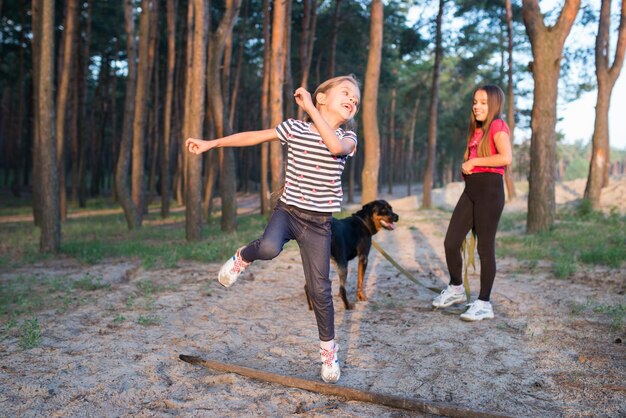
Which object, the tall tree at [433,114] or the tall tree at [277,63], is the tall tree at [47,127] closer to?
the tall tree at [277,63]

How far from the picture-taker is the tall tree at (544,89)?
12117 mm

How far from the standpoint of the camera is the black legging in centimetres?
536

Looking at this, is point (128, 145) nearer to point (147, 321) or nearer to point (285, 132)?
point (147, 321)

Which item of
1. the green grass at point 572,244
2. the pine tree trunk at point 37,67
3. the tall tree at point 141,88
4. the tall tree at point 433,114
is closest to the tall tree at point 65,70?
the pine tree trunk at point 37,67

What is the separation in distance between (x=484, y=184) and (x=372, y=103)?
10.1 metres

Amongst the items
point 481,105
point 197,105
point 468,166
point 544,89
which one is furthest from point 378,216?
point 544,89

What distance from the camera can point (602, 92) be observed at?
17.8 metres

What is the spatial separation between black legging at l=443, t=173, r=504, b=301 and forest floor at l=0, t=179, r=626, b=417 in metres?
0.66

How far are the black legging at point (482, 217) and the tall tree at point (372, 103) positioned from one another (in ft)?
30.7

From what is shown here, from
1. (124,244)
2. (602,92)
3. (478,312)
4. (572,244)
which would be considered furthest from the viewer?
(602,92)

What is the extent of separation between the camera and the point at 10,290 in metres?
6.79

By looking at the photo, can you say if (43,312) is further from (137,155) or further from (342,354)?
(137,155)

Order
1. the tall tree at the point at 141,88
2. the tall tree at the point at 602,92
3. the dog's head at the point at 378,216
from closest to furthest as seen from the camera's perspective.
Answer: the dog's head at the point at 378,216 → the tall tree at the point at 141,88 → the tall tree at the point at 602,92

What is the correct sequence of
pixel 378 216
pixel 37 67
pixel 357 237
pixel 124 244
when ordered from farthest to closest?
pixel 37 67 < pixel 124 244 < pixel 378 216 < pixel 357 237
